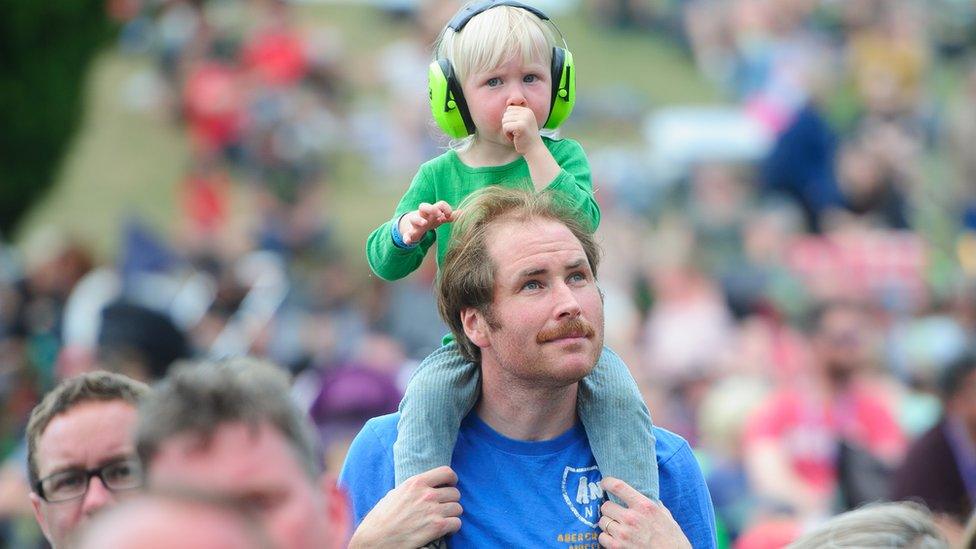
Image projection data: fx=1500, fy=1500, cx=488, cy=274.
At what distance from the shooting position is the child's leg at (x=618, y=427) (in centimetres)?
371

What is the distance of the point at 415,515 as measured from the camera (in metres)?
3.58

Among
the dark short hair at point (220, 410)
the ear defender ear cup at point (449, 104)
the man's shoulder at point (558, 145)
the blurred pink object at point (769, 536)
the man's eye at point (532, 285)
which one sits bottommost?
the dark short hair at point (220, 410)

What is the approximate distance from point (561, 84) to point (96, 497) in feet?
5.29

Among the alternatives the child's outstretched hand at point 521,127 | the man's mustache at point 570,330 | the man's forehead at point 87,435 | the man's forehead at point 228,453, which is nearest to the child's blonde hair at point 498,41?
the child's outstretched hand at point 521,127

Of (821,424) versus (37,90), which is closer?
(821,424)

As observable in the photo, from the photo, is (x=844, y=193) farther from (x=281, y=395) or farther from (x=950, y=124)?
(x=281, y=395)

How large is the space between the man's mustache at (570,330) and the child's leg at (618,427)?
173 mm

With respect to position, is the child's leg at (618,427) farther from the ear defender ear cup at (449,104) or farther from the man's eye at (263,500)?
the man's eye at (263,500)

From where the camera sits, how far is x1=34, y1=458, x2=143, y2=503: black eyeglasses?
370 centimetres

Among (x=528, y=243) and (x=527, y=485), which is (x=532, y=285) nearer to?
(x=528, y=243)

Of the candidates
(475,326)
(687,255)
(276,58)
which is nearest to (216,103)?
(276,58)

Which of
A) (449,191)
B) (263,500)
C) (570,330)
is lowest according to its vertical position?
(263,500)

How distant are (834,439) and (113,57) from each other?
11.8m

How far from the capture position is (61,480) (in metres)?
3.73
